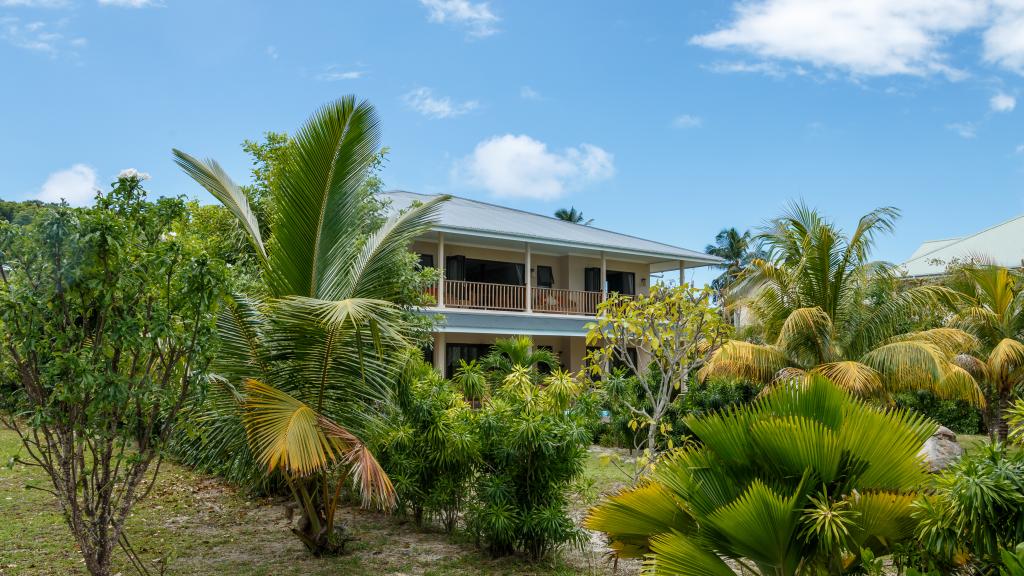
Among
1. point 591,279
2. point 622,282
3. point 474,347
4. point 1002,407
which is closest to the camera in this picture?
point 1002,407

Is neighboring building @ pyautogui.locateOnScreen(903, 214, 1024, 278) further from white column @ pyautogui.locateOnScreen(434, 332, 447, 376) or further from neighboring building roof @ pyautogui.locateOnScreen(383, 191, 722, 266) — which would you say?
white column @ pyautogui.locateOnScreen(434, 332, 447, 376)

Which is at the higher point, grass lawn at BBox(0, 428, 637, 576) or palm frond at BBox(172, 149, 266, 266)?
palm frond at BBox(172, 149, 266, 266)

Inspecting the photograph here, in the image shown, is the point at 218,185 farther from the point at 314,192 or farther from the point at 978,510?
the point at 978,510

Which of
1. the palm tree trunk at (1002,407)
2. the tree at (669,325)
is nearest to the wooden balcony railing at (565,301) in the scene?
the palm tree trunk at (1002,407)

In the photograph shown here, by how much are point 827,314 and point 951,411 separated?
29.6 ft

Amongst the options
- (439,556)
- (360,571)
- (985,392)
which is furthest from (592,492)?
(985,392)

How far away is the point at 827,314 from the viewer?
12.6 m

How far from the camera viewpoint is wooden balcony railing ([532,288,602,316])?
2230cm

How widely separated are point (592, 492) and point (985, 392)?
12.0m

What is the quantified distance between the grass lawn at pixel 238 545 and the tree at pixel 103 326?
4.62ft

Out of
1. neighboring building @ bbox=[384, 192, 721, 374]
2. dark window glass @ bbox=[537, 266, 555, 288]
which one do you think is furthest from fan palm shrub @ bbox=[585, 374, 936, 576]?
dark window glass @ bbox=[537, 266, 555, 288]

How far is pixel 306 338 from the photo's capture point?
21.0ft

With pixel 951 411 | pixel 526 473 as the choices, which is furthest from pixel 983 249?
pixel 526 473

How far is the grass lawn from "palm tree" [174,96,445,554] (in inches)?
26.7
